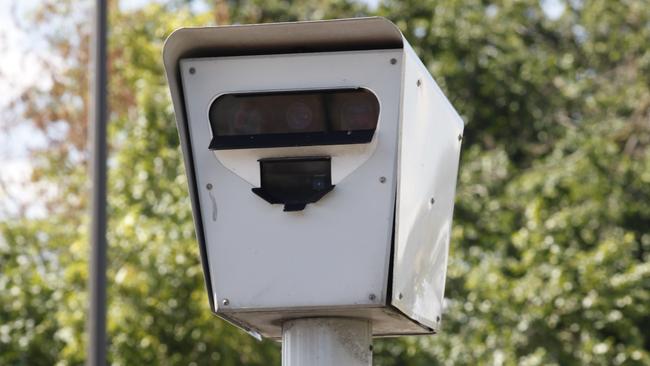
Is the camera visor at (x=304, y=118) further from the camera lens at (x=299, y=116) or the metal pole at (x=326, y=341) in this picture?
the metal pole at (x=326, y=341)

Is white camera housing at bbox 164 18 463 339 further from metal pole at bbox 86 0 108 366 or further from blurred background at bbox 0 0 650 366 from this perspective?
blurred background at bbox 0 0 650 366

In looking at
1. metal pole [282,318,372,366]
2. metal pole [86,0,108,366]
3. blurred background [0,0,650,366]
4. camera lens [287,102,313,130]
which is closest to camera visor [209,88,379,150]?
camera lens [287,102,313,130]

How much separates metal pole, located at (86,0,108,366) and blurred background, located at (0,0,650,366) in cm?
210

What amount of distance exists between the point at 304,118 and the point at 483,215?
9.93m

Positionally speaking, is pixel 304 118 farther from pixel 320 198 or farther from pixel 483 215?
pixel 483 215

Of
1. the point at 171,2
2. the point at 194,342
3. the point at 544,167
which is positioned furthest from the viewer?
the point at 171,2

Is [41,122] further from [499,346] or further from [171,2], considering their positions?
[499,346]

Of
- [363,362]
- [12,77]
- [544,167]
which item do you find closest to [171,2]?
[12,77]

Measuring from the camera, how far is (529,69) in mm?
13633

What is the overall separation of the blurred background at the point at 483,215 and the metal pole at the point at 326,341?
Answer: 715 centimetres

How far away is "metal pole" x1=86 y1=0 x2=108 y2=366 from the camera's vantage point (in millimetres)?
8000

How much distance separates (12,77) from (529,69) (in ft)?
27.6

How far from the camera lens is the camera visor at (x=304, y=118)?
2.88 meters

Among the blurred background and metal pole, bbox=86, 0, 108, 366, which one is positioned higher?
metal pole, bbox=86, 0, 108, 366
